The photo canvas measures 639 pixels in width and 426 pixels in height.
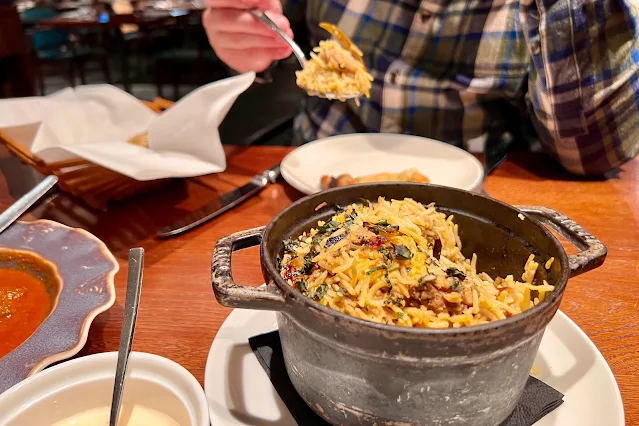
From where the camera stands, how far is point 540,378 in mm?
903

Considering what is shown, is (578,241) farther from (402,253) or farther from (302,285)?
(302,285)

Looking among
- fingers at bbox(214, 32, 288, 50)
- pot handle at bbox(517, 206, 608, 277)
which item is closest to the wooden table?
pot handle at bbox(517, 206, 608, 277)

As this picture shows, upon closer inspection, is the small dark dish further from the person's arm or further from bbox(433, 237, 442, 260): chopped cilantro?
the person's arm

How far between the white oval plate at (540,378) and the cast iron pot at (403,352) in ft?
0.26

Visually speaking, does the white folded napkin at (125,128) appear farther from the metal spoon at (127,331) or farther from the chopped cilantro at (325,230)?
the chopped cilantro at (325,230)

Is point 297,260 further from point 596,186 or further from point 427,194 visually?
point 596,186

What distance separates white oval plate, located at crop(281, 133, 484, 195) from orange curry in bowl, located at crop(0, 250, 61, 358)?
31.7 inches

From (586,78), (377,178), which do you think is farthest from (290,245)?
(586,78)

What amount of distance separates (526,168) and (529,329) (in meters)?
1.41

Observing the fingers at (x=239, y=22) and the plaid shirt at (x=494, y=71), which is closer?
the plaid shirt at (x=494, y=71)

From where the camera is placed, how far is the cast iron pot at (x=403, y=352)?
63cm

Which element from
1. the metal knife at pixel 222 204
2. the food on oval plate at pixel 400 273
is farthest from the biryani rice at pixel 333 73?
the food on oval plate at pixel 400 273

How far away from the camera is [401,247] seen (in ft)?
2.84

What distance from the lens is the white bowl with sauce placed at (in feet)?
2.45
